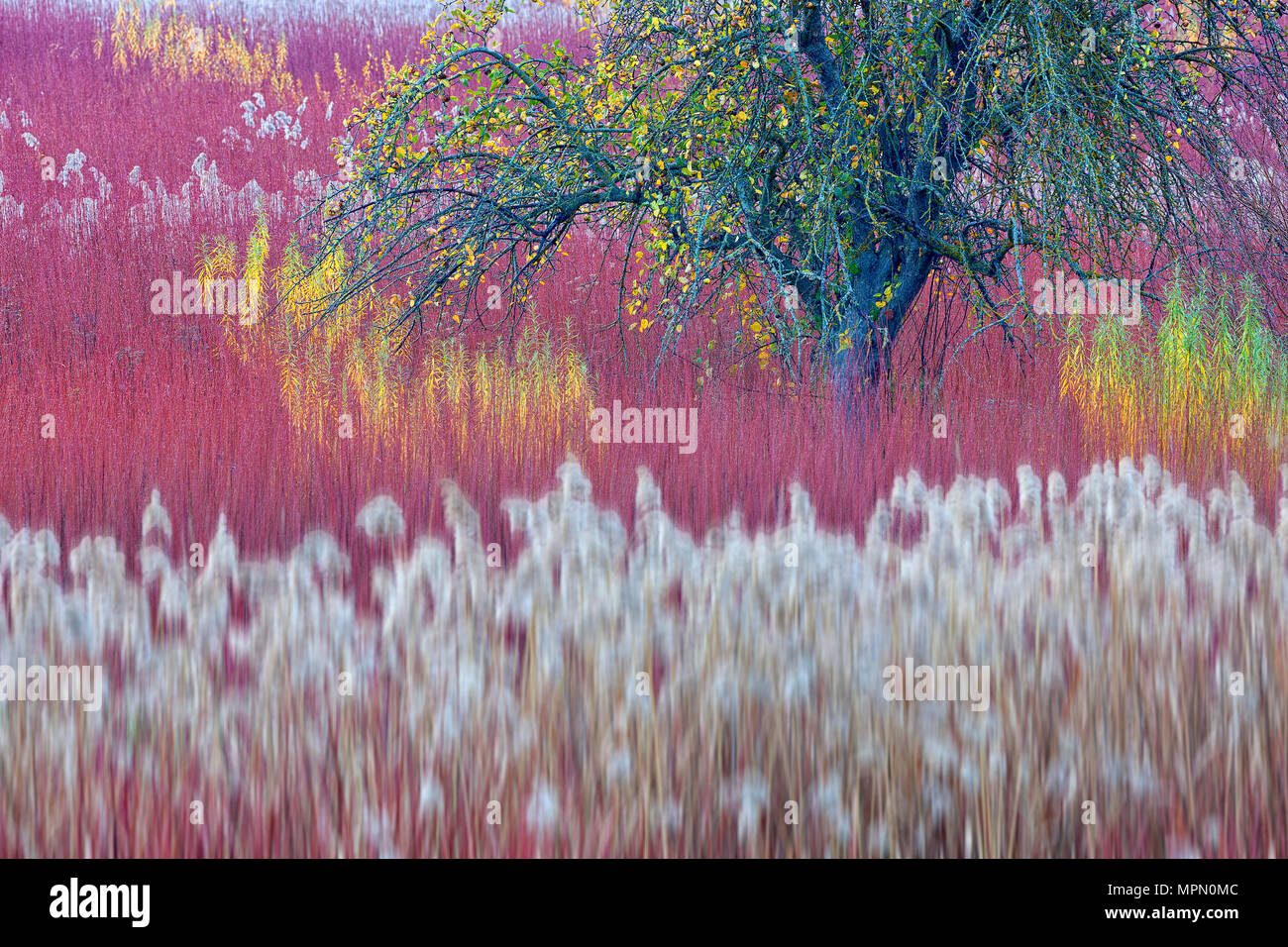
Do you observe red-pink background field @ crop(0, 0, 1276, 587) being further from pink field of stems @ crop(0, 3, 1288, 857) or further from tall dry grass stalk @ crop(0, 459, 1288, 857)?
tall dry grass stalk @ crop(0, 459, 1288, 857)

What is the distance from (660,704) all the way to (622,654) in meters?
0.22

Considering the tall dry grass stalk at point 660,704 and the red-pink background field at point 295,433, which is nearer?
the tall dry grass stalk at point 660,704

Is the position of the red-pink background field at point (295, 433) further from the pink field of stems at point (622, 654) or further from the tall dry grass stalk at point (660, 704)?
the tall dry grass stalk at point (660, 704)

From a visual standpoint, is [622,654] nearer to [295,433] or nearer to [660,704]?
[660,704]

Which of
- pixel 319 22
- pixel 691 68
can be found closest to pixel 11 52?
pixel 319 22

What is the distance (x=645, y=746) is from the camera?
2656 mm

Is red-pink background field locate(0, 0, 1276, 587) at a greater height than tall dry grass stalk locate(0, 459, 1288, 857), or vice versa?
red-pink background field locate(0, 0, 1276, 587)

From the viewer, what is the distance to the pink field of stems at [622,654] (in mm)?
2510

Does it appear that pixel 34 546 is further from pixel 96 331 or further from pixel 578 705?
pixel 96 331

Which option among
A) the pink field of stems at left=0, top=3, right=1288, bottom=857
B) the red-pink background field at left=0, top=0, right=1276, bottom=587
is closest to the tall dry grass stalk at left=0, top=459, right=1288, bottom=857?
the pink field of stems at left=0, top=3, right=1288, bottom=857

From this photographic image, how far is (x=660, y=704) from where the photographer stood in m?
2.76

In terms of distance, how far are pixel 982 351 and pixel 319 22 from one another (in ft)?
53.8

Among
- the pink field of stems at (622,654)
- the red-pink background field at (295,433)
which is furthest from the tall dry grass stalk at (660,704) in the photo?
the red-pink background field at (295,433)

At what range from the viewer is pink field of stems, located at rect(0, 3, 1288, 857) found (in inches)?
98.8
